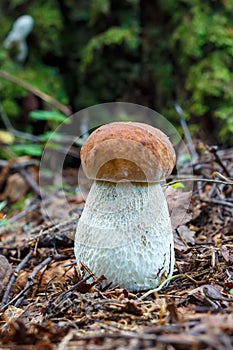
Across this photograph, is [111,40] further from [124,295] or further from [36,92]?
[124,295]

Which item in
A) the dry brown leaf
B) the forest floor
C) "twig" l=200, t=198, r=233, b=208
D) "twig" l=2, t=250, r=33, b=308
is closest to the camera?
the forest floor

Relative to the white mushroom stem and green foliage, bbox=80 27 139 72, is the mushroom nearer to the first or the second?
the white mushroom stem

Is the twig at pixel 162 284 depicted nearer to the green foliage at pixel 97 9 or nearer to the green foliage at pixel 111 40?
the green foliage at pixel 111 40

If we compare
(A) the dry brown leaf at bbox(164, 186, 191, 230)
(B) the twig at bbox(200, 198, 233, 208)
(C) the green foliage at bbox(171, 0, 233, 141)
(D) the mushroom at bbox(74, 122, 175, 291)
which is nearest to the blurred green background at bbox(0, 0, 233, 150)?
(C) the green foliage at bbox(171, 0, 233, 141)

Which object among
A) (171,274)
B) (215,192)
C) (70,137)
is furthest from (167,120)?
(171,274)

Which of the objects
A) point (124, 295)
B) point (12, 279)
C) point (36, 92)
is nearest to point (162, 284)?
point (124, 295)

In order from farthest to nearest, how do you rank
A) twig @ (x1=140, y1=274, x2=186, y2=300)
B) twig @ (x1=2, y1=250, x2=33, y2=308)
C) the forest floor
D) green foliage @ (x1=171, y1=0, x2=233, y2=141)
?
green foliage @ (x1=171, y1=0, x2=233, y2=141) < twig @ (x1=2, y1=250, x2=33, y2=308) < twig @ (x1=140, y1=274, x2=186, y2=300) < the forest floor

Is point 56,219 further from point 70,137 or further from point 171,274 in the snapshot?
point 70,137
